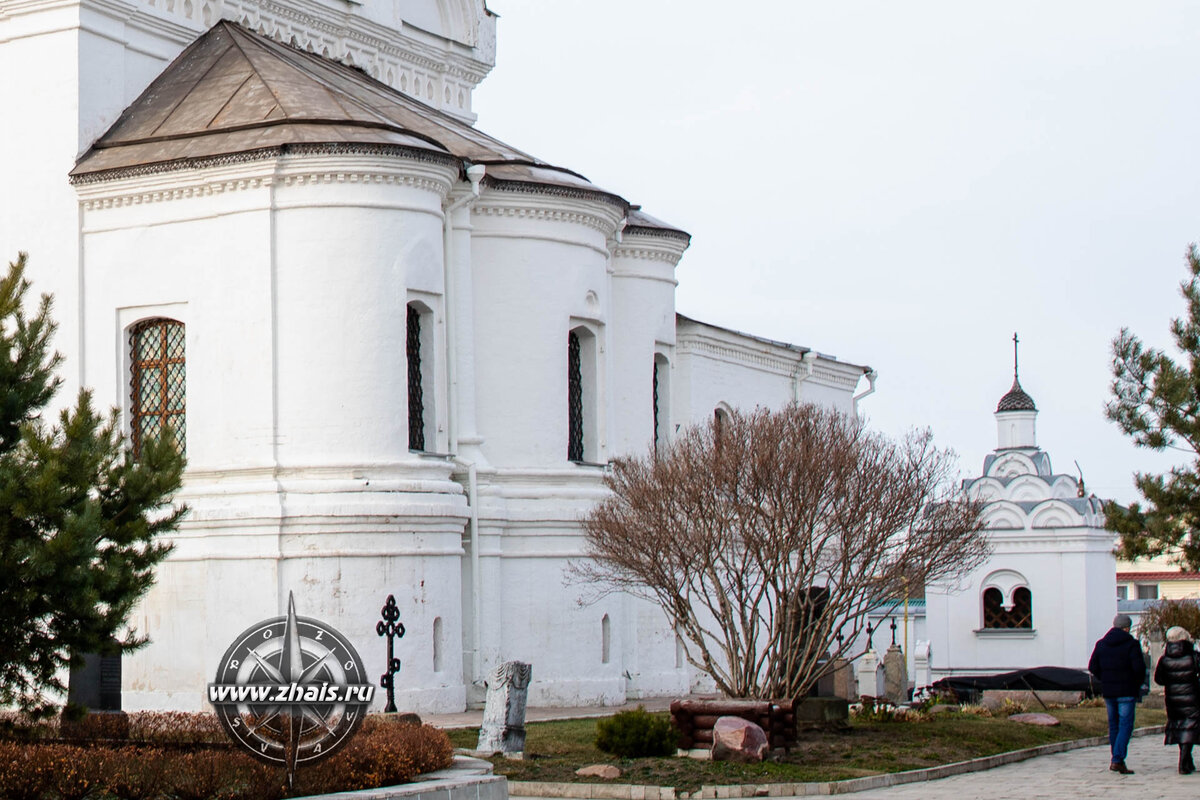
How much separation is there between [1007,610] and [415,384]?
87.7 feet

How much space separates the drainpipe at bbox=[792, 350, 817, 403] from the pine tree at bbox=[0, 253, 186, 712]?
26.4 metres

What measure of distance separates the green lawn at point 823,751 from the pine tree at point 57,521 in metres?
4.91

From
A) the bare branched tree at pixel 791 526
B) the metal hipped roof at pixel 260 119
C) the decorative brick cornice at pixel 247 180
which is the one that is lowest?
the bare branched tree at pixel 791 526

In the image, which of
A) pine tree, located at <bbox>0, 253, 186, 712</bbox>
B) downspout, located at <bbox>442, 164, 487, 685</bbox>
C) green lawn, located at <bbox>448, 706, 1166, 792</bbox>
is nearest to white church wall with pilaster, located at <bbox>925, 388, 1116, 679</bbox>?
green lawn, located at <bbox>448, 706, 1166, 792</bbox>

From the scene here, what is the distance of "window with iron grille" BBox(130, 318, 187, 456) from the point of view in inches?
1040

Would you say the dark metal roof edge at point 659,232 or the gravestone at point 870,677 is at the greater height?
the dark metal roof edge at point 659,232

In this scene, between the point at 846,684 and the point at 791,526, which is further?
the point at 846,684

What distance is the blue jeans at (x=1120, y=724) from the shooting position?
18.7 metres

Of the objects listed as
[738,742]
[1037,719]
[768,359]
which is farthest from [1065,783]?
[768,359]

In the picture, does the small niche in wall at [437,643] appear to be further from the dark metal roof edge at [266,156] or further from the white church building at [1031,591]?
the white church building at [1031,591]

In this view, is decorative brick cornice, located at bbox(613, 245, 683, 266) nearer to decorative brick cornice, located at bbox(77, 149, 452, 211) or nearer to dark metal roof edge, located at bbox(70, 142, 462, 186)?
decorative brick cornice, located at bbox(77, 149, 452, 211)

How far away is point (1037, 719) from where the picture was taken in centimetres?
2500

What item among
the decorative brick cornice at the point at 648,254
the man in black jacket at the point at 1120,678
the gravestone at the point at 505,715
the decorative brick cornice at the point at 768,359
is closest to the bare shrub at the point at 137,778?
the gravestone at the point at 505,715

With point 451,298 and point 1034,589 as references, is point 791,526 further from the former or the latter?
point 1034,589
